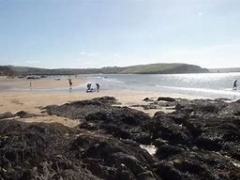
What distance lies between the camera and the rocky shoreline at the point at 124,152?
8672 mm

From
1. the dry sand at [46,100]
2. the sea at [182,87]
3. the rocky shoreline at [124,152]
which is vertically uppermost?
the rocky shoreline at [124,152]

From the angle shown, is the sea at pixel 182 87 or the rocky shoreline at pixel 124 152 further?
the sea at pixel 182 87

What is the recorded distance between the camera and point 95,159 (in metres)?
9.52

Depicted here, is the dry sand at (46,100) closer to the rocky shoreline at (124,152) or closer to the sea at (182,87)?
the rocky shoreline at (124,152)

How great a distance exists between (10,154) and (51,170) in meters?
1.60

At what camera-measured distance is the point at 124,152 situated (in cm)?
1000

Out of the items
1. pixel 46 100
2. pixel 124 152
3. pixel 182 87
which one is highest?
pixel 124 152

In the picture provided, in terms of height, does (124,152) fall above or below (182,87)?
above

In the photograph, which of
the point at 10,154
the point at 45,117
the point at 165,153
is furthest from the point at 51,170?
the point at 45,117

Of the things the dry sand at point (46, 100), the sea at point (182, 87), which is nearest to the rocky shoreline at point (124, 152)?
the dry sand at point (46, 100)

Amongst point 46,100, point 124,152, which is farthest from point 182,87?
point 124,152

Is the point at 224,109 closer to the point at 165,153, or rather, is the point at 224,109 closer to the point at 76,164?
the point at 165,153

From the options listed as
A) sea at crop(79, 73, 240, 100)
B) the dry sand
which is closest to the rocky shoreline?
the dry sand

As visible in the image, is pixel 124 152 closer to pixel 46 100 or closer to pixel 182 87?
pixel 46 100
